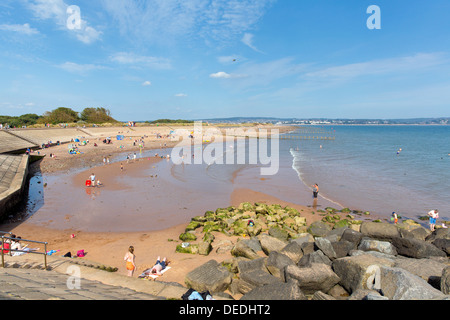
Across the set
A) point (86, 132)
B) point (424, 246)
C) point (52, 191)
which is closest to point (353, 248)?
point (424, 246)

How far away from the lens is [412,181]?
83.6 feet

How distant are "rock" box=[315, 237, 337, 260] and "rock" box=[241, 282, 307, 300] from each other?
3.39 meters

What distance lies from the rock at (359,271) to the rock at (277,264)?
1630mm

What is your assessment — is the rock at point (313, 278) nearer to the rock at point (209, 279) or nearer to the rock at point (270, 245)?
the rock at point (209, 279)

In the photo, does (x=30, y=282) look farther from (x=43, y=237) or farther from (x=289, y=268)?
(x=43, y=237)

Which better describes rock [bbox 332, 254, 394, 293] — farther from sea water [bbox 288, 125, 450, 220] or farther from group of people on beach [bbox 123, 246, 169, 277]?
sea water [bbox 288, 125, 450, 220]

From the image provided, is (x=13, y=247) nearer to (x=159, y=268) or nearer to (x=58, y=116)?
(x=159, y=268)

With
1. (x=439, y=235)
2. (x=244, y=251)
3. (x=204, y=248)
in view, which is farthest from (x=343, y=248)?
(x=204, y=248)

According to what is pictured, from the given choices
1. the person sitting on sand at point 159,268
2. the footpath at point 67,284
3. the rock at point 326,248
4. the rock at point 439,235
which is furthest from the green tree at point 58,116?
the rock at point 439,235

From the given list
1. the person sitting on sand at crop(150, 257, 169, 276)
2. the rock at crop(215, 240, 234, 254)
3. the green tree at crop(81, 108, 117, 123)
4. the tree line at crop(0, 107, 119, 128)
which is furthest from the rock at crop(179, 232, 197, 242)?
the green tree at crop(81, 108, 117, 123)

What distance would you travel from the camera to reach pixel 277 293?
6695 mm

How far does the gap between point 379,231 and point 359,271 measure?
4.69 meters

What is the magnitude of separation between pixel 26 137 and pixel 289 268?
5185cm

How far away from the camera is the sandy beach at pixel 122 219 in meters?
10.9
